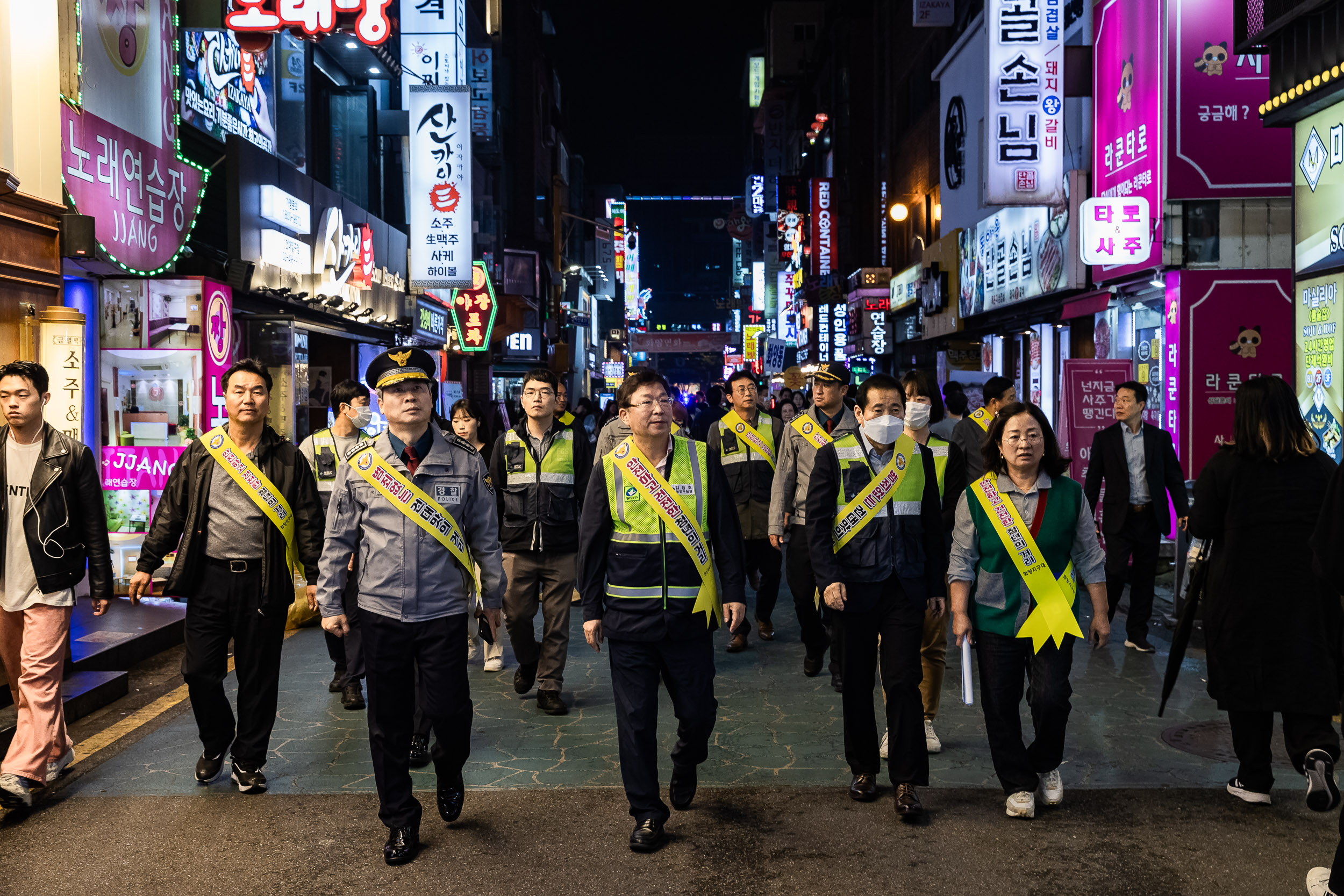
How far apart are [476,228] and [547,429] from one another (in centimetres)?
2772

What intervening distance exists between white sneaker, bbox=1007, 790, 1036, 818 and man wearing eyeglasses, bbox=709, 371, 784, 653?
4147 millimetres

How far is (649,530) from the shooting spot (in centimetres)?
504

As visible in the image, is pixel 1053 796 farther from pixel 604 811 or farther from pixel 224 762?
pixel 224 762

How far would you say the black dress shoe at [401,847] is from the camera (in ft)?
15.1

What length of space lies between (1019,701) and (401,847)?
2.78 metres

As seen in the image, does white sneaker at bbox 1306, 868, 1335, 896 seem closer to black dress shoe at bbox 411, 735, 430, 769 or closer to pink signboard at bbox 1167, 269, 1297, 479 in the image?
black dress shoe at bbox 411, 735, 430, 769

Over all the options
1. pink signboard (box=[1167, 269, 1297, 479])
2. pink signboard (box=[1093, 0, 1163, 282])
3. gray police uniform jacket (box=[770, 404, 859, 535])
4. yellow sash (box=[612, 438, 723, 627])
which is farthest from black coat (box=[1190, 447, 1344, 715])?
pink signboard (box=[1093, 0, 1163, 282])

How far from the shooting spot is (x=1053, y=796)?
5.16 metres

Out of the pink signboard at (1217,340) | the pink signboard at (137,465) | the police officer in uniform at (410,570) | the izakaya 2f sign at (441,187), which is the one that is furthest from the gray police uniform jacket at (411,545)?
the izakaya 2f sign at (441,187)

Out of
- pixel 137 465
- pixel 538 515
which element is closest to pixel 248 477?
pixel 538 515

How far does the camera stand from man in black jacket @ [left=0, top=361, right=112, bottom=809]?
5.47 meters

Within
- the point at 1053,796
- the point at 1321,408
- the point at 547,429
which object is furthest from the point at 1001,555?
the point at 1321,408

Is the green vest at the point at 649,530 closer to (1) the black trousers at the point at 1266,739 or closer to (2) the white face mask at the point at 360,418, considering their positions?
(1) the black trousers at the point at 1266,739

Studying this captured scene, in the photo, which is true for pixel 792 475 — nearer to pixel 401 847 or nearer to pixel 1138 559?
pixel 1138 559
